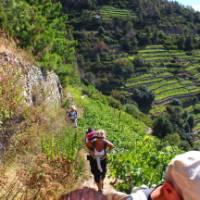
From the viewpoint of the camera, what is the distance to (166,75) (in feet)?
224

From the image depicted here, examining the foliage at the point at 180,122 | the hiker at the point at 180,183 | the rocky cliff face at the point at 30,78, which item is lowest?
the foliage at the point at 180,122

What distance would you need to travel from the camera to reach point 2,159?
715cm

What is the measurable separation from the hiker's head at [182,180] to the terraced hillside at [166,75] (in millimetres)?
59356

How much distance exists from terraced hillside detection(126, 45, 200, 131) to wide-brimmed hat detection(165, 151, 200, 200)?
5936 cm

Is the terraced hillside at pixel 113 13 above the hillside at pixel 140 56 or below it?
above

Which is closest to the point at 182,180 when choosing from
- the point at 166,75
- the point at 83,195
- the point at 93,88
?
the point at 83,195

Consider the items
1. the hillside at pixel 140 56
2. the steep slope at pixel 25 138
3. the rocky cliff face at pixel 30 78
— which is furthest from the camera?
the hillside at pixel 140 56

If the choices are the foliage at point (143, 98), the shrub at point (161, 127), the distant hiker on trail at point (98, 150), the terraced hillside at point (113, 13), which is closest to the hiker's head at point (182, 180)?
the distant hiker on trail at point (98, 150)

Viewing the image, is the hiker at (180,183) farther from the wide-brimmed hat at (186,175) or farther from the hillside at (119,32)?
the hillside at (119,32)

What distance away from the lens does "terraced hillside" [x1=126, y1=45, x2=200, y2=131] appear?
213ft

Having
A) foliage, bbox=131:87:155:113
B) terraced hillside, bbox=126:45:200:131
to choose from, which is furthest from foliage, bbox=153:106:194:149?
terraced hillside, bbox=126:45:200:131

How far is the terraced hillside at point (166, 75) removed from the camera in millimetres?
64938

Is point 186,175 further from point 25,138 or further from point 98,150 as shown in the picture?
point 25,138

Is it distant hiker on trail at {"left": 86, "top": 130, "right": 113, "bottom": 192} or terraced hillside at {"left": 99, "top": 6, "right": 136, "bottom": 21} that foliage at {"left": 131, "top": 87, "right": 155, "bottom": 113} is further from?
distant hiker on trail at {"left": 86, "top": 130, "right": 113, "bottom": 192}
